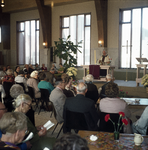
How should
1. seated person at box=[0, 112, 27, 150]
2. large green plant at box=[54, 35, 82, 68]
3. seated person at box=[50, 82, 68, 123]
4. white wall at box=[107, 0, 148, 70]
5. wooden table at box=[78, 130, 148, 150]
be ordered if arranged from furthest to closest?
white wall at box=[107, 0, 148, 70], large green plant at box=[54, 35, 82, 68], seated person at box=[50, 82, 68, 123], wooden table at box=[78, 130, 148, 150], seated person at box=[0, 112, 27, 150]

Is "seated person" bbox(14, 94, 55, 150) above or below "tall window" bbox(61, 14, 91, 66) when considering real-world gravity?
below

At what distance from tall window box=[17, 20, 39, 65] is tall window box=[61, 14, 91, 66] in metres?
2.87

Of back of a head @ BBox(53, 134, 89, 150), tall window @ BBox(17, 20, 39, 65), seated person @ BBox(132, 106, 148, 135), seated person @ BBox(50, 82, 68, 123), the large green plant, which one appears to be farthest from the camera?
tall window @ BBox(17, 20, 39, 65)

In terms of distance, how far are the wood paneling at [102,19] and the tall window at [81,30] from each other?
1410 millimetres

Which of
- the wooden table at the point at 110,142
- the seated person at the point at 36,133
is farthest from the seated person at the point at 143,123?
the seated person at the point at 36,133

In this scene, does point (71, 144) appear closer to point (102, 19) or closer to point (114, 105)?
point (114, 105)

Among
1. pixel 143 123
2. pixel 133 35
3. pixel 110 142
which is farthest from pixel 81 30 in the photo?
pixel 110 142

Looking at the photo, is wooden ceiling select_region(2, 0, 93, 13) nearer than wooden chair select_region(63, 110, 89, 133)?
No

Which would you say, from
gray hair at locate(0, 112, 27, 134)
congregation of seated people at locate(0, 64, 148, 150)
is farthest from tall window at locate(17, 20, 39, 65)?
gray hair at locate(0, 112, 27, 134)

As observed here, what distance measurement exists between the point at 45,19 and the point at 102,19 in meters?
4.44

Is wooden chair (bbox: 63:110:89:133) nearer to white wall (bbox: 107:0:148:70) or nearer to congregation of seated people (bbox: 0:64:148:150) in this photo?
congregation of seated people (bbox: 0:64:148:150)

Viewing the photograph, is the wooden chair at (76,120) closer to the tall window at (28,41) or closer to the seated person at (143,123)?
the seated person at (143,123)

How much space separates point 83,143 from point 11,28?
58.5 ft

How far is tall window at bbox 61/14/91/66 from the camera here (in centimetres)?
1394
